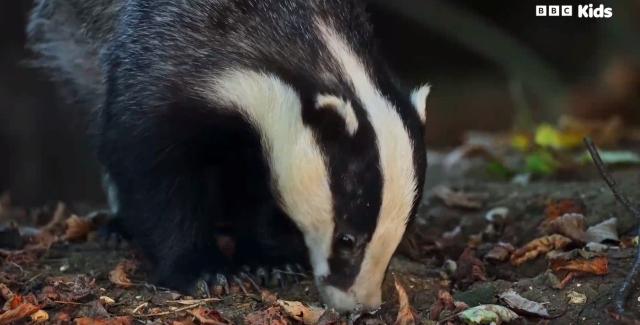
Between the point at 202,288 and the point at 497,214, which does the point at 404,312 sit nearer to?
the point at 202,288

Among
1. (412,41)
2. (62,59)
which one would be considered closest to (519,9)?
(412,41)

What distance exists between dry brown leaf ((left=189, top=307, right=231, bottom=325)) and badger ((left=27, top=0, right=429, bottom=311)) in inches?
13.0

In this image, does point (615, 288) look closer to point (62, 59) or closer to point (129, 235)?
point (129, 235)

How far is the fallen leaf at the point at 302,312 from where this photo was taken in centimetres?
370

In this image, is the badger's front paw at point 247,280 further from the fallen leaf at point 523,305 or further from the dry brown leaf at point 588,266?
the dry brown leaf at point 588,266

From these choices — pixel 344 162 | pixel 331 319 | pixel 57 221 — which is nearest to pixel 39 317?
pixel 331 319

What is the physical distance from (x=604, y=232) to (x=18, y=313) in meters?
2.41

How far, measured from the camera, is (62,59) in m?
5.44

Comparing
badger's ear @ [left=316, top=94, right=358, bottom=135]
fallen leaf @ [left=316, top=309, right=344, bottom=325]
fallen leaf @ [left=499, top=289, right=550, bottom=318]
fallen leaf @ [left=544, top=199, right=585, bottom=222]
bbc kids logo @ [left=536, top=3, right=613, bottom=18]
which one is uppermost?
bbc kids logo @ [left=536, top=3, right=613, bottom=18]

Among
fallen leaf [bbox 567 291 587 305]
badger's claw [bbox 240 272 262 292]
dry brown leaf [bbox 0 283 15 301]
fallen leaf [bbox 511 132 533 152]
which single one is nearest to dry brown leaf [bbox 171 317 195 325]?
badger's claw [bbox 240 272 262 292]

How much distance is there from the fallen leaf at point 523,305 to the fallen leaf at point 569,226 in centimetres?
73

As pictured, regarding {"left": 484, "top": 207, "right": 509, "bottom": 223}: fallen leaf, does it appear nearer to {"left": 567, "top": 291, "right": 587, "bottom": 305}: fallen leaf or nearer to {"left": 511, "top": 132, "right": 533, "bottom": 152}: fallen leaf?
{"left": 567, "top": 291, "right": 587, "bottom": 305}: fallen leaf

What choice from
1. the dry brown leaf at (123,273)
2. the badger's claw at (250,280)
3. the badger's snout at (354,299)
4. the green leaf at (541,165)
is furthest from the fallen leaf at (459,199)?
the dry brown leaf at (123,273)

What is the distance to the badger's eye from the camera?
142 inches
